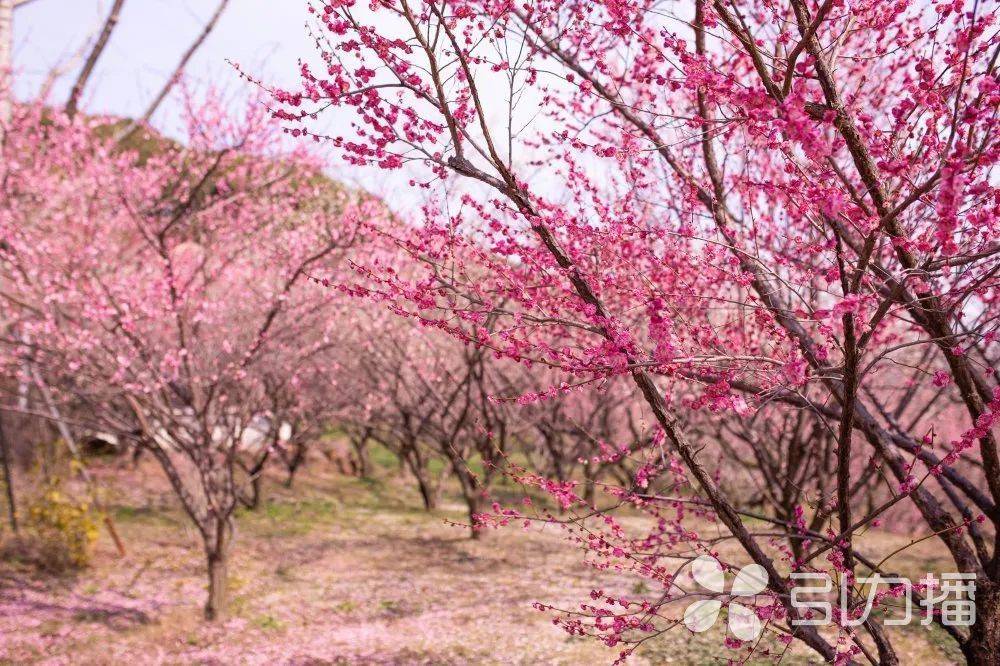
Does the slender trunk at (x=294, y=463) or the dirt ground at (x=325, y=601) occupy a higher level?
the slender trunk at (x=294, y=463)

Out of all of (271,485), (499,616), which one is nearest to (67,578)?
(499,616)

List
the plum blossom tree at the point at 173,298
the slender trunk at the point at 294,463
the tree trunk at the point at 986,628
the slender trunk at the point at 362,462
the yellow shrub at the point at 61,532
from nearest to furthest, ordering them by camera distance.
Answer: the tree trunk at the point at 986,628 < the plum blossom tree at the point at 173,298 < the yellow shrub at the point at 61,532 < the slender trunk at the point at 294,463 < the slender trunk at the point at 362,462

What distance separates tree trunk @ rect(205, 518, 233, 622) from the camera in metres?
8.18

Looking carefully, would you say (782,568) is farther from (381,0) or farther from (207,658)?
(381,0)

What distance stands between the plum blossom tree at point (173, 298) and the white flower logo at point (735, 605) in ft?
12.6

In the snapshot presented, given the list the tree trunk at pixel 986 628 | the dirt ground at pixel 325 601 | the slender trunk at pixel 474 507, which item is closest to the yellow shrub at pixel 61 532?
the dirt ground at pixel 325 601

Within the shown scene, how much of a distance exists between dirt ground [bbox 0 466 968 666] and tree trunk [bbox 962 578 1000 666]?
2.72 metres

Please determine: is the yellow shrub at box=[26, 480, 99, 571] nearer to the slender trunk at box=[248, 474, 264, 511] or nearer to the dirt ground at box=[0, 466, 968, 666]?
the dirt ground at box=[0, 466, 968, 666]

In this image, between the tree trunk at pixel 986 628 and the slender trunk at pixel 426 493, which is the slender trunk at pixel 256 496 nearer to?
the slender trunk at pixel 426 493

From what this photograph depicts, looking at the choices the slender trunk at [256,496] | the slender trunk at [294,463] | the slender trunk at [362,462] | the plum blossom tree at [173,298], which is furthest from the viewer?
the slender trunk at [362,462]

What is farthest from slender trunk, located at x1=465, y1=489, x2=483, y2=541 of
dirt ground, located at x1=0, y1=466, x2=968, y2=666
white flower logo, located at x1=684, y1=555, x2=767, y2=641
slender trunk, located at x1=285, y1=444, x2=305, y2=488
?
slender trunk, located at x1=285, y1=444, x2=305, y2=488

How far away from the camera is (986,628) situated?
4.01m

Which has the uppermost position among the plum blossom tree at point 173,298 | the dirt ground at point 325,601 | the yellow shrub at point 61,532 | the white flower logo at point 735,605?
the plum blossom tree at point 173,298

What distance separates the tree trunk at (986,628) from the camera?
3.98 metres
